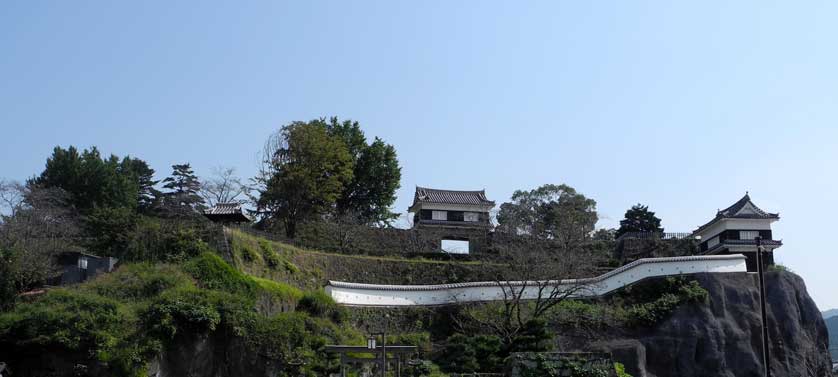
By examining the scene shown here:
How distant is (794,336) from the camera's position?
36469 millimetres

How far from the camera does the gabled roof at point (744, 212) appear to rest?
42781mm

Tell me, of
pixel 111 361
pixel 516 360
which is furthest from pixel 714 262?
pixel 111 361

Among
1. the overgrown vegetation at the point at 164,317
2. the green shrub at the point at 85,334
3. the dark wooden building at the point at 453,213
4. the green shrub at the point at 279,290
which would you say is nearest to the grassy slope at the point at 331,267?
the green shrub at the point at 279,290

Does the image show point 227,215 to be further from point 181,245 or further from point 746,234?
point 746,234

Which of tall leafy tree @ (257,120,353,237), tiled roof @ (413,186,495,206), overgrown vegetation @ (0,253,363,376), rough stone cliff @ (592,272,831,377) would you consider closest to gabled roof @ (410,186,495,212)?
tiled roof @ (413,186,495,206)

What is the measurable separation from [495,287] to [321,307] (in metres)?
8.27

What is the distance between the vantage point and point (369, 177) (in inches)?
1922

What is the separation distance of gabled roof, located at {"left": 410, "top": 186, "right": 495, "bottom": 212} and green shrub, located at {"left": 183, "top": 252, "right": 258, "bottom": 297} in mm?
20833

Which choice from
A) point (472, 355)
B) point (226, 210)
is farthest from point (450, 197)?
point (472, 355)

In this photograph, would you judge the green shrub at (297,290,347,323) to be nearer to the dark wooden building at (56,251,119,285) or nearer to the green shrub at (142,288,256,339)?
the green shrub at (142,288,256,339)

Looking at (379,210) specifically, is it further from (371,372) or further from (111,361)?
(111,361)

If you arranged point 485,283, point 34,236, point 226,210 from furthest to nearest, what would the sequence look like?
1. point 485,283
2. point 34,236
3. point 226,210

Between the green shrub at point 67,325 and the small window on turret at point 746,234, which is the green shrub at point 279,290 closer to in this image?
the green shrub at point 67,325

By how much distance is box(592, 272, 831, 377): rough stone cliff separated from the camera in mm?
33781
